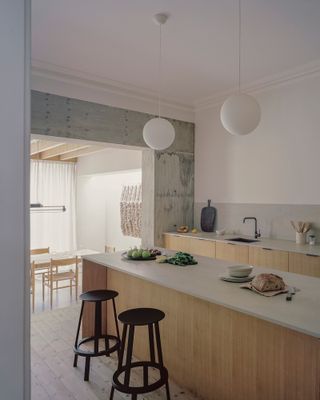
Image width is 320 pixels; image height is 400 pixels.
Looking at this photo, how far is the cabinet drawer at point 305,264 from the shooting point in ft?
10.6

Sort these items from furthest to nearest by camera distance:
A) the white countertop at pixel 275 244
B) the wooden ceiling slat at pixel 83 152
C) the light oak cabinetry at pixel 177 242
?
the wooden ceiling slat at pixel 83 152, the light oak cabinetry at pixel 177 242, the white countertop at pixel 275 244

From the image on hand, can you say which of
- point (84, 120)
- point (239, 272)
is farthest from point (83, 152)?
point (239, 272)

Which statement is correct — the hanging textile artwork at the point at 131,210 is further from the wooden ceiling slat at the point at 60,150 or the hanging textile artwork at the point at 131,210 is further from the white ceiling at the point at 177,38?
the white ceiling at the point at 177,38

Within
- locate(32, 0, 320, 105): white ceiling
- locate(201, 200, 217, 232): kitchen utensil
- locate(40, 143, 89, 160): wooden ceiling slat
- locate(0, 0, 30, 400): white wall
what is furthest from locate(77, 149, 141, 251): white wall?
locate(0, 0, 30, 400): white wall

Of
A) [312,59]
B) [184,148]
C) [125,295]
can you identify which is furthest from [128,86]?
[125,295]

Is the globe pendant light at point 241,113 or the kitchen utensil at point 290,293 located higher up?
the globe pendant light at point 241,113

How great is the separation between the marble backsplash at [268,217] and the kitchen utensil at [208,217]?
0.07m

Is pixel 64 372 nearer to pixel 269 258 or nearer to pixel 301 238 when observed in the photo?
pixel 269 258

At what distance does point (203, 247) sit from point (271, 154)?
1556 mm

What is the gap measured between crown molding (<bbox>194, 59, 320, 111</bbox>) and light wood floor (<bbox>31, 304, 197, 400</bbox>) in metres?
3.62

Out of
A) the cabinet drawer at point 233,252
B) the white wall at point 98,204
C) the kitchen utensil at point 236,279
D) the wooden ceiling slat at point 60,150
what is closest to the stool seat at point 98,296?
the kitchen utensil at point 236,279

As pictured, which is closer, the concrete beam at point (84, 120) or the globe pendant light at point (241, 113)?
the globe pendant light at point (241, 113)

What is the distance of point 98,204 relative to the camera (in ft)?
26.5

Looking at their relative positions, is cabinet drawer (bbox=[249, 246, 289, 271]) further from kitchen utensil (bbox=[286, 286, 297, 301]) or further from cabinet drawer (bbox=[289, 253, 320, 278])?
kitchen utensil (bbox=[286, 286, 297, 301])
